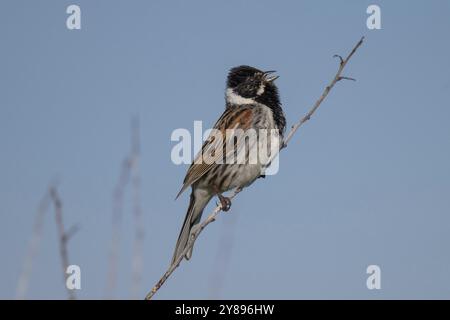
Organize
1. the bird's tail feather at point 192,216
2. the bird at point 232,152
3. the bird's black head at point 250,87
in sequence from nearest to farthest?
the bird's tail feather at point 192,216
the bird at point 232,152
the bird's black head at point 250,87

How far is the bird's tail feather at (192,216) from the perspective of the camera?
17.1ft

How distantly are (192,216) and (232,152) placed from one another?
68cm

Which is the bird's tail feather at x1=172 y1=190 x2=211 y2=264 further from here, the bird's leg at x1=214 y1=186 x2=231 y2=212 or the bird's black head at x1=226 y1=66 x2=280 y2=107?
the bird's black head at x1=226 y1=66 x2=280 y2=107

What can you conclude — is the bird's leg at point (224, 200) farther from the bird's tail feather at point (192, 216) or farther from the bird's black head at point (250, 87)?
the bird's black head at point (250, 87)

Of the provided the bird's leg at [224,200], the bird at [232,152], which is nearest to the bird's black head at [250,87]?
the bird at [232,152]

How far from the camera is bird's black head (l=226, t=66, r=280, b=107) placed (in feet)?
19.4

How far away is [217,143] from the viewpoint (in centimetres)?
568

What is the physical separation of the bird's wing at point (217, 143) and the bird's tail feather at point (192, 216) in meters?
0.21

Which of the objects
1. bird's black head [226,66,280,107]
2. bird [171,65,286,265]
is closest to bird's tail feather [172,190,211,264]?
bird [171,65,286,265]

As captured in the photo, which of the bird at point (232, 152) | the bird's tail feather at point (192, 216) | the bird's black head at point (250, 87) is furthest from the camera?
the bird's black head at point (250, 87)

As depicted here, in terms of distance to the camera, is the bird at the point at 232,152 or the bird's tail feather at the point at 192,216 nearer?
the bird's tail feather at the point at 192,216

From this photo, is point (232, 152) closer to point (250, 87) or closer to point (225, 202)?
point (225, 202)
